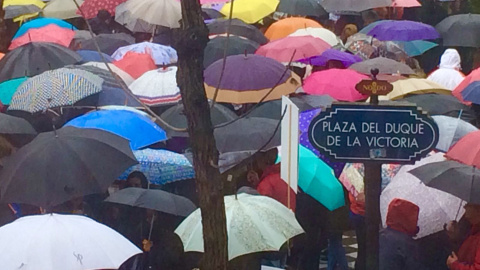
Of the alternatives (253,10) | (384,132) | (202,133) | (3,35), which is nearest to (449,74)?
(253,10)

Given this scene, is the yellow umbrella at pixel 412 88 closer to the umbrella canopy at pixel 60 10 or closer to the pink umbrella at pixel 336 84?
the pink umbrella at pixel 336 84

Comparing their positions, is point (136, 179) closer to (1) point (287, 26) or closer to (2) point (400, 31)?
(1) point (287, 26)

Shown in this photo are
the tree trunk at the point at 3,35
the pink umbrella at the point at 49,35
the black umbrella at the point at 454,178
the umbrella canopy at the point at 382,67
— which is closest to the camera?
the black umbrella at the point at 454,178

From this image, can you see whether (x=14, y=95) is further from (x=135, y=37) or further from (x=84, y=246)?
(x=135, y=37)

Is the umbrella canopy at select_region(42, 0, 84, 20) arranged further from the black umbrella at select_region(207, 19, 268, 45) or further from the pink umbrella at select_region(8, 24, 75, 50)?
the black umbrella at select_region(207, 19, 268, 45)

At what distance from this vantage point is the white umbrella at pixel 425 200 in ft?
20.9

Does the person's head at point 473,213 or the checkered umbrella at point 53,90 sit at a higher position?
the checkered umbrella at point 53,90

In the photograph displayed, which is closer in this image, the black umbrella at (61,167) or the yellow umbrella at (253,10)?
the black umbrella at (61,167)

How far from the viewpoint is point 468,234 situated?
6.05 meters

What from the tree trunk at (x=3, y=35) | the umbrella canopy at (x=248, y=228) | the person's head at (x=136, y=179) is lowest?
the tree trunk at (x=3, y=35)

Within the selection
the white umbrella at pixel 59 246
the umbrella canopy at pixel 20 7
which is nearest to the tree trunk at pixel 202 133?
the white umbrella at pixel 59 246

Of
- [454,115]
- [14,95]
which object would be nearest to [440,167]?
[454,115]

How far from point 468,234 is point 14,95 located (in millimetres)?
→ 4323

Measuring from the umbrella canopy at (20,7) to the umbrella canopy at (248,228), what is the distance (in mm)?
8574
